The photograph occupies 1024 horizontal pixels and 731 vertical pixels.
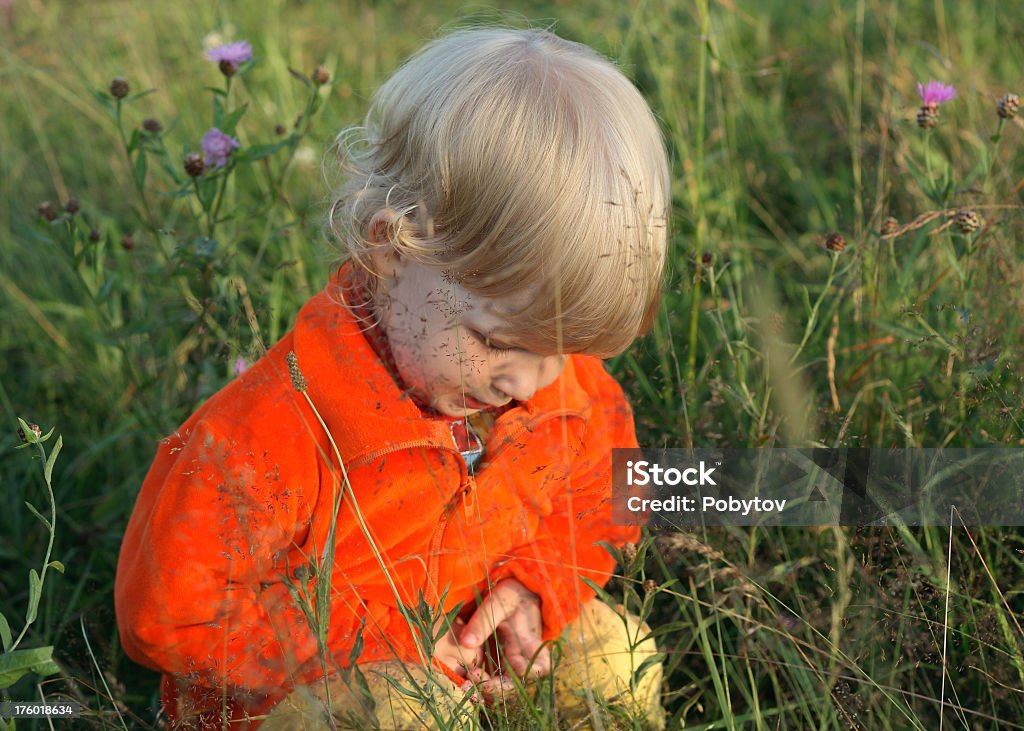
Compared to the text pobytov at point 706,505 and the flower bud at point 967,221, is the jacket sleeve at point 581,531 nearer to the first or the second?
the text pobytov at point 706,505

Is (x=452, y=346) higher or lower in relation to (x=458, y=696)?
higher

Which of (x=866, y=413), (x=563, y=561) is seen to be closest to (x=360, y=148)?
(x=563, y=561)

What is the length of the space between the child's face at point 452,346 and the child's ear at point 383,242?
1cm

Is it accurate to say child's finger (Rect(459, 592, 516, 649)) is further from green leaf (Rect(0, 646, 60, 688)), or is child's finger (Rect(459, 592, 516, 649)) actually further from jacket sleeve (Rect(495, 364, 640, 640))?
green leaf (Rect(0, 646, 60, 688))

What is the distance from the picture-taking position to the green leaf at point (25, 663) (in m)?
1.03

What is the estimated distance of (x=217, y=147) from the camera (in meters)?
1.78

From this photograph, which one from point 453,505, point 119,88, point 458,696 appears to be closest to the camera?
point 458,696

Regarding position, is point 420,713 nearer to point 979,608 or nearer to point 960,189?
point 979,608

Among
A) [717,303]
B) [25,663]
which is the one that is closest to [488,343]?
[717,303]

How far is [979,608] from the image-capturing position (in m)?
1.48

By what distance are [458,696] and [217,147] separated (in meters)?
1.04

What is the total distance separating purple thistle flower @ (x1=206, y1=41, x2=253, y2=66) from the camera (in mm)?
1834

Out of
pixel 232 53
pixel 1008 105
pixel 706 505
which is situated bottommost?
pixel 706 505

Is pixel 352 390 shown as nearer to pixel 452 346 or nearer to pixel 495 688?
pixel 452 346
